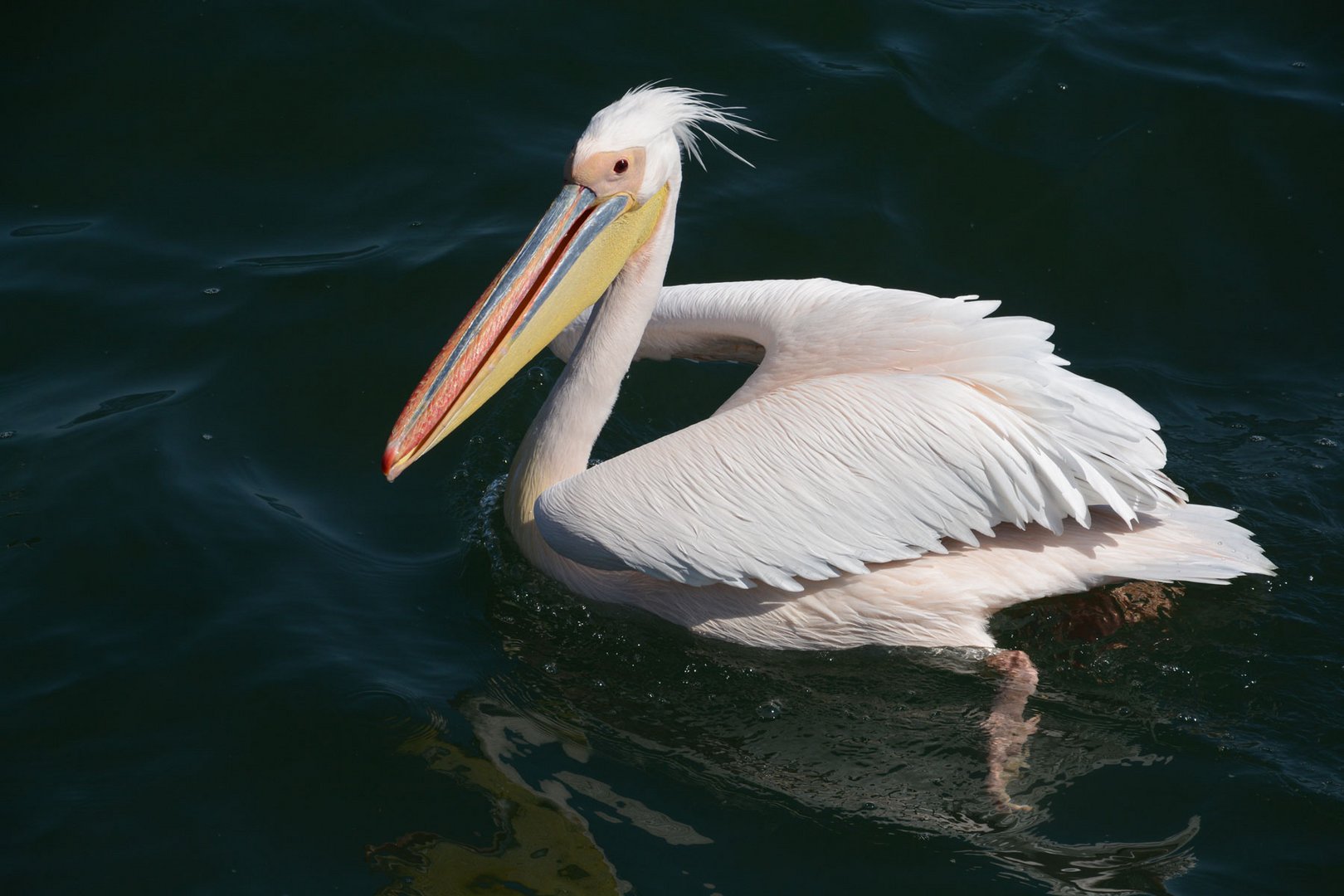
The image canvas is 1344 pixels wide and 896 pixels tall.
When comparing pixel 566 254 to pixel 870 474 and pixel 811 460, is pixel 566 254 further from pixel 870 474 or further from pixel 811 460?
pixel 870 474

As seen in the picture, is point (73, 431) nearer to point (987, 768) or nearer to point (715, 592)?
point (715, 592)

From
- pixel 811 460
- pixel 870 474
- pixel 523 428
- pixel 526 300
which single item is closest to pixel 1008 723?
pixel 870 474

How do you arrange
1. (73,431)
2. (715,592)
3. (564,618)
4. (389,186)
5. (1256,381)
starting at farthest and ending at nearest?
(389,186) → (1256,381) → (73,431) → (564,618) → (715,592)

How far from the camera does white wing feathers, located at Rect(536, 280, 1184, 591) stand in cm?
332

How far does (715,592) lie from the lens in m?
3.63

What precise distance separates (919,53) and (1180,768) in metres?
3.98

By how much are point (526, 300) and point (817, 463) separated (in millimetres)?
970

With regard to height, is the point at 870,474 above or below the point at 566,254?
below

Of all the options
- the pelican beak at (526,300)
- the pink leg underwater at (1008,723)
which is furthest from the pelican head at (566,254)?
the pink leg underwater at (1008,723)

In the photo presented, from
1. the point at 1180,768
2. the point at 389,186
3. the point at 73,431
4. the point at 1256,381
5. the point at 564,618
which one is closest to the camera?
the point at 1180,768

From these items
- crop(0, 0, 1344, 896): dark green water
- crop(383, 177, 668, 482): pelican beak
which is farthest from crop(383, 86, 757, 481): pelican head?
crop(0, 0, 1344, 896): dark green water

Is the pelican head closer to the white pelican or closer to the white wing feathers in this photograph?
the white pelican

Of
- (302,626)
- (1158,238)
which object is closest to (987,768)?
(302,626)

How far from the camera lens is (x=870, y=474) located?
3.36 metres
